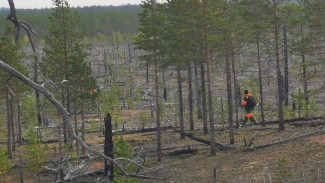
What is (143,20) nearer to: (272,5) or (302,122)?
(272,5)

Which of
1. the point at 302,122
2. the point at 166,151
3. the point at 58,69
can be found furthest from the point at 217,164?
the point at 58,69

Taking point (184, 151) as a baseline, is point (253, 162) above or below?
above

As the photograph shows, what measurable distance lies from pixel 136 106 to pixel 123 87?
1575cm

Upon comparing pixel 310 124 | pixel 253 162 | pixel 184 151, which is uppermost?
pixel 310 124

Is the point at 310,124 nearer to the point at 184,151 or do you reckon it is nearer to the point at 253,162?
the point at 253,162

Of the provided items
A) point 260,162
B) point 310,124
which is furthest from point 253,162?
point 310,124

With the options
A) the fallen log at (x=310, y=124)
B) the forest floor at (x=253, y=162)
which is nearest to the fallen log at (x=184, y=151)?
the forest floor at (x=253, y=162)

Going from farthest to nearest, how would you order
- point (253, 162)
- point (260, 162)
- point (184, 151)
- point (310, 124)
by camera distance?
point (310, 124) < point (184, 151) < point (253, 162) < point (260, 162)

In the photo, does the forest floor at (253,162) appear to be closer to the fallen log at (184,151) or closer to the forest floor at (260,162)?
the forest floor at (260,162)

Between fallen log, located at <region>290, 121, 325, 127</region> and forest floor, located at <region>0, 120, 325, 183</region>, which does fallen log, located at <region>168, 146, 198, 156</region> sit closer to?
forest floor, located at <region>0, 120, 325, 183</region>

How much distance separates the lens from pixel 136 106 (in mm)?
63938

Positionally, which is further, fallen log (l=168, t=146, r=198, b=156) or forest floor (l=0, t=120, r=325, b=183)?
fallen log (l=168, t=146, r=198, b=156)

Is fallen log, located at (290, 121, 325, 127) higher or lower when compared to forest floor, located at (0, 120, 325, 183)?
higher

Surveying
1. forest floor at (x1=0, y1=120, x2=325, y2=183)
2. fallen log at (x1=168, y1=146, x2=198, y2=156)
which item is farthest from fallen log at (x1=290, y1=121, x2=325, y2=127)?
fallen log at (x1=168, y1=146, x2=198, y2=156)
